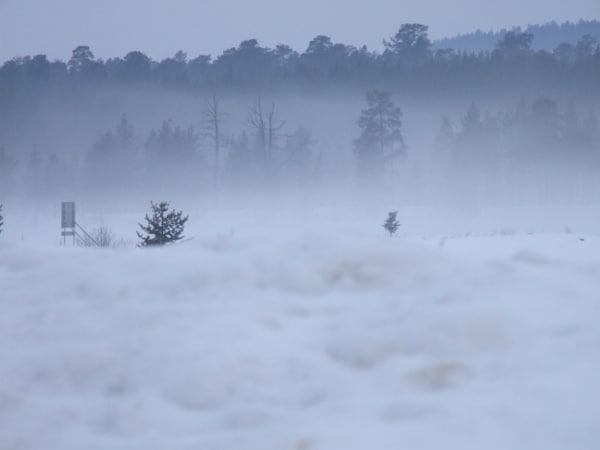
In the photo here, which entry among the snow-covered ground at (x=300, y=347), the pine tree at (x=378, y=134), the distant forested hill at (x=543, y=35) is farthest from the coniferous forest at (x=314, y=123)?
the snow-covered ground at (x=300, y=347)

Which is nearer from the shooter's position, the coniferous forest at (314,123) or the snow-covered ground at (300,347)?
the snow-covered ground at (300,347)

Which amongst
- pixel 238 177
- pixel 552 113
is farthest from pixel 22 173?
pixel 552 113

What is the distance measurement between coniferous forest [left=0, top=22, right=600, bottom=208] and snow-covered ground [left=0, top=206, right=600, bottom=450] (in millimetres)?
41337

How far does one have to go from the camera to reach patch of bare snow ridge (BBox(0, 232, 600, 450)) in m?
2.04

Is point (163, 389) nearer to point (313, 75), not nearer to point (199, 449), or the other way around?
point (199, 449)

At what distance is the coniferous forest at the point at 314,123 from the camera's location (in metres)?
47.9

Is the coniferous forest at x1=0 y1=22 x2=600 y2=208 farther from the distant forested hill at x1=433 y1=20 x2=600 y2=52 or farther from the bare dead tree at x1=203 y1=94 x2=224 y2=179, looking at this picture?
the distant forested hill at x1=433 y1=20 x2=600 y2=52

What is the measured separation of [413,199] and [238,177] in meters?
13.1

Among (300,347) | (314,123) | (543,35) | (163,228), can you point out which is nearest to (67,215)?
(163,228)

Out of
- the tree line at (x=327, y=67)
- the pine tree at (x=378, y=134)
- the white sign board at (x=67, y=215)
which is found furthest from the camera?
the tree line at (x=327, y=67)

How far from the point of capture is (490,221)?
41375mm

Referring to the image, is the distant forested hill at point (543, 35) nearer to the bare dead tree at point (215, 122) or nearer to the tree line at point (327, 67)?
the tree line at point (327, 67)

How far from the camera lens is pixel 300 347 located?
2508 mm

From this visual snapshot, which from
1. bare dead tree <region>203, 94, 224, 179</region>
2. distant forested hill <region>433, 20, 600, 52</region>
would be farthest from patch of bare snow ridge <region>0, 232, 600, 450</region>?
distant forested hill <region>433, 20, 600, 52</region>
